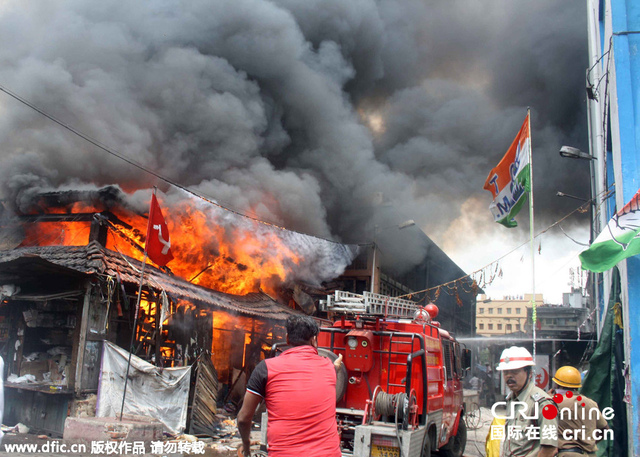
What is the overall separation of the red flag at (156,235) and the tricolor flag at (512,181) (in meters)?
6.53

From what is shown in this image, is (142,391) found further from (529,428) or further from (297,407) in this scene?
(529,428)

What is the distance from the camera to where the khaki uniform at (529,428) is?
113 inches

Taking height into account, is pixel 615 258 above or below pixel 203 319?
above

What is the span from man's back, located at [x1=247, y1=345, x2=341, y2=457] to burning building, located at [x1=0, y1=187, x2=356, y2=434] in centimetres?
663

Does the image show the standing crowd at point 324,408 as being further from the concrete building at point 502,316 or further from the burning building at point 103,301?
the concrete building at point 502,316

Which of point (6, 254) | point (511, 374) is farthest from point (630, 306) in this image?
point (6, 254)

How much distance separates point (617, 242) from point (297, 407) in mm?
4080

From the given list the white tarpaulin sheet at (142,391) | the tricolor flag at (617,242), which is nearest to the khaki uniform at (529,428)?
the tricolor flag at (617,242)

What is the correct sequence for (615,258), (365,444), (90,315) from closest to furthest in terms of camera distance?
1. (615,258)
2. (365,444)
3. (90,315)

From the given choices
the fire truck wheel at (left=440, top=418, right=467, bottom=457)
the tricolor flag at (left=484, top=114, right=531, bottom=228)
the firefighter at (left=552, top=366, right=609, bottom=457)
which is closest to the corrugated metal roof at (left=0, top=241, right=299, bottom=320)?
the fire truck wheel at (left=440, top=418, right=467, bottom=457)

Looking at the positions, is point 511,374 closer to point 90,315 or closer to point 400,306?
point 400,306

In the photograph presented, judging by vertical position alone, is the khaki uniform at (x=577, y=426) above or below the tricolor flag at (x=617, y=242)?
below

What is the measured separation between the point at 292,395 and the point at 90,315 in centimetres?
813

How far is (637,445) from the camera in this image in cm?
526
